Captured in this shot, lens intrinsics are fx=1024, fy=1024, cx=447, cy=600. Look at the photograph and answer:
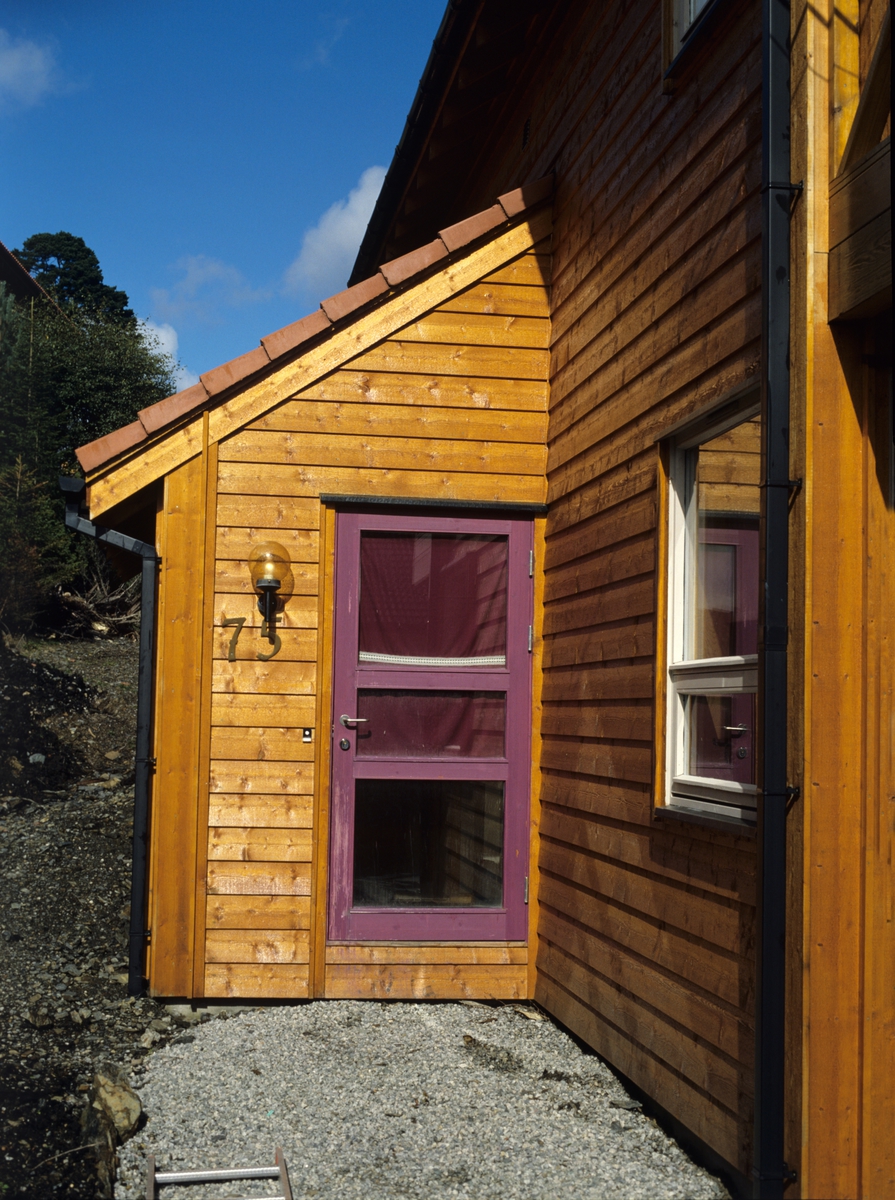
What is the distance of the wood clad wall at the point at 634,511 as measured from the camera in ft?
10.9

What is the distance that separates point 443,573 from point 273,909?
74.8 inches

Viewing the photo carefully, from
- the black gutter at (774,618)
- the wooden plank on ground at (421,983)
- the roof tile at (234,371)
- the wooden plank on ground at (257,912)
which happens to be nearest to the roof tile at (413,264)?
the roof tile at (234,371)

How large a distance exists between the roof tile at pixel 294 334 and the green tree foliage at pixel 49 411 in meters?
11.7

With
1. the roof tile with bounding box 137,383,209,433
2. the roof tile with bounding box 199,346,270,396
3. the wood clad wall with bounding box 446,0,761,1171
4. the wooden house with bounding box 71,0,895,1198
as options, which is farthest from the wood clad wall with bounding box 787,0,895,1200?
the roof tile with bounding box 137,383,209,433

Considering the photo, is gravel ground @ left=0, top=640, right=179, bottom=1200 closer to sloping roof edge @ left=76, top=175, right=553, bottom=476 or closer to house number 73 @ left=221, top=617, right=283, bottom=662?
house number 73 @ left=221, top=617, right=283, bottom=662

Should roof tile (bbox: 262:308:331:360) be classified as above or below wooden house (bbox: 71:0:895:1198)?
above

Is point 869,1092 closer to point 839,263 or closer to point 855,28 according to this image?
point 839,263

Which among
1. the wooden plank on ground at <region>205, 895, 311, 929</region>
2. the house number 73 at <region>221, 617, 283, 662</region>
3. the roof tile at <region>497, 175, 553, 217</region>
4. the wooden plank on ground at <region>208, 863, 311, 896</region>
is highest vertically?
the roof tile at <region>497, 175, 553, 217</region>

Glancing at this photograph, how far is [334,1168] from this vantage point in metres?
3.39

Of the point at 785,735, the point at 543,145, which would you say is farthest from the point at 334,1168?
the point at 543,145

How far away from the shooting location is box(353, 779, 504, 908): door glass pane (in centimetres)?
518

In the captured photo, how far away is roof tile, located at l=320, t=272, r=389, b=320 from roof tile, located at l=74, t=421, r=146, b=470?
1126mm

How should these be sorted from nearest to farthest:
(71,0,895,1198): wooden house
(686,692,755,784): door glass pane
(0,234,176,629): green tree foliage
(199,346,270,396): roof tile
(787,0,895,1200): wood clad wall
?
(787,0,895,1200): wood clad wall → (71,0,895,1198): wooden house → (686,692,755,784): door glass pane → (199,346,270,396): roof tile → (0,234,176,629): green tree foliage

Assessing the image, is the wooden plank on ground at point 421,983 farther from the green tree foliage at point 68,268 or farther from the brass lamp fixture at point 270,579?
the green tree foliage at point 68,268
